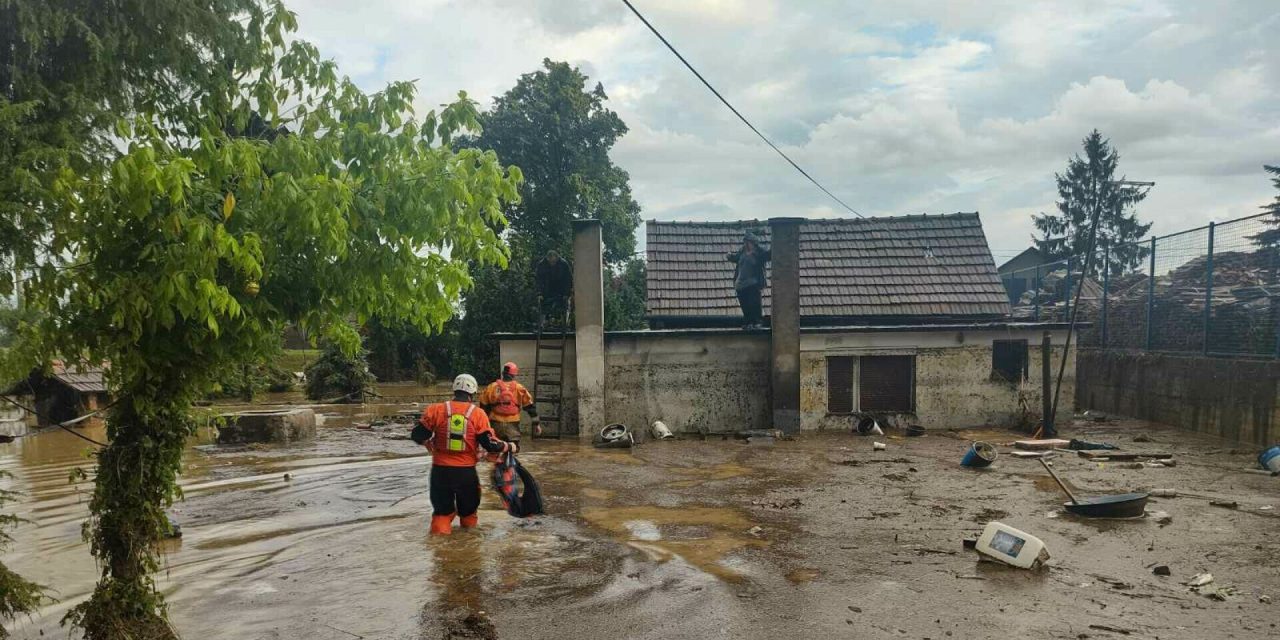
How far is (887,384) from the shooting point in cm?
1689

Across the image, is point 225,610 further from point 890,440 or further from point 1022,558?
point 890,440

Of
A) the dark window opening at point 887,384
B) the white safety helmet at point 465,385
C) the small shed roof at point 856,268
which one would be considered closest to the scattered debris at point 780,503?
the white safety helmet at point 465,385

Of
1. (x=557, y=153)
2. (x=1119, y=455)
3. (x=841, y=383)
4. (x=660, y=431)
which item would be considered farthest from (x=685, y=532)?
(x=557, y=153)

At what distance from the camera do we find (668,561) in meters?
7.50

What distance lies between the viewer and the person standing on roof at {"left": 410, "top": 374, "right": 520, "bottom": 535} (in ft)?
27.1

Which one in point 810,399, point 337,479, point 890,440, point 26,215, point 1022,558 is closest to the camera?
point 26,215

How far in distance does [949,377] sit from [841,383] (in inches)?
86.3

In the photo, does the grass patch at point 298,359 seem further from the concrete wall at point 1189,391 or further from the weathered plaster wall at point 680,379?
the concrete wall at point 1189,391

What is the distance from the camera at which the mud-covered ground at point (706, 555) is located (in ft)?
19.6

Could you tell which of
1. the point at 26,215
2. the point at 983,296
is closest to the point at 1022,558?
the point at 26,215

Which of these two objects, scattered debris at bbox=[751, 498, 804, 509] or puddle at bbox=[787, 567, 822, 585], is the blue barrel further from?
puddle at bbox=[787, 567, 822, 585]

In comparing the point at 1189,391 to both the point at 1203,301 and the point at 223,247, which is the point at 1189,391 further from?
the point at 223,247

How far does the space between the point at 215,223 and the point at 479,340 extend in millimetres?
24941

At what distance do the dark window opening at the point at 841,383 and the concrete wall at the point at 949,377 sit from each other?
0.53ft
